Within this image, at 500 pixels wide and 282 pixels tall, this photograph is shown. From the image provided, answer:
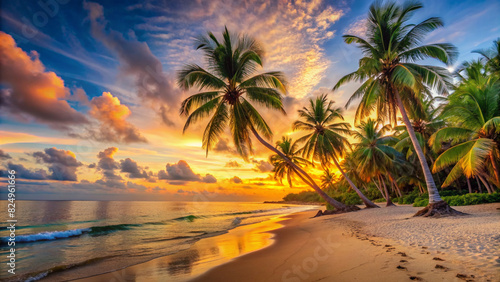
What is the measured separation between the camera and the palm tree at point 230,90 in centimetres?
1408

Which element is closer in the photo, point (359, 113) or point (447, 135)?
point (447, 135)

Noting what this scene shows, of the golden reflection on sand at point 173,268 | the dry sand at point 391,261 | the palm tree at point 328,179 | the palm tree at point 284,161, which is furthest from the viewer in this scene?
the palm tree at point 328,179


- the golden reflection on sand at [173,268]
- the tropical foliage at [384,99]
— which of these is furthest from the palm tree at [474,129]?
the golden reflection on sand at [173,268]

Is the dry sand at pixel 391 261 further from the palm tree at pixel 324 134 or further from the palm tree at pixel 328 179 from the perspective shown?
the palm tree at pixel 328 179

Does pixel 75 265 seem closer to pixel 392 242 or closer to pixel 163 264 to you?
pixel 163 264

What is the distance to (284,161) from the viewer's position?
2580cm

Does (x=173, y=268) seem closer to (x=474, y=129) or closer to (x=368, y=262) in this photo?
(x=368, y=262)

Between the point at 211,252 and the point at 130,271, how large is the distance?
282 centimetres

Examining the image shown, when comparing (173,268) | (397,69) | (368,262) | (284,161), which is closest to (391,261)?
(368,262)

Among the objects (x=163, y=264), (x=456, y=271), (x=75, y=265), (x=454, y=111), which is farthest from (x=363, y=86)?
(x=75, y=265)

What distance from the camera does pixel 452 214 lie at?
32.5 ft

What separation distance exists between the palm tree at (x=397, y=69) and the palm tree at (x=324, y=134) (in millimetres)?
6046

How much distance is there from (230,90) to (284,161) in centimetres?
1353

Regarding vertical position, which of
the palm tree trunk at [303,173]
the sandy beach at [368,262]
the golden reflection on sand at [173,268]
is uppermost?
the palm tree trunk at [303,173]
